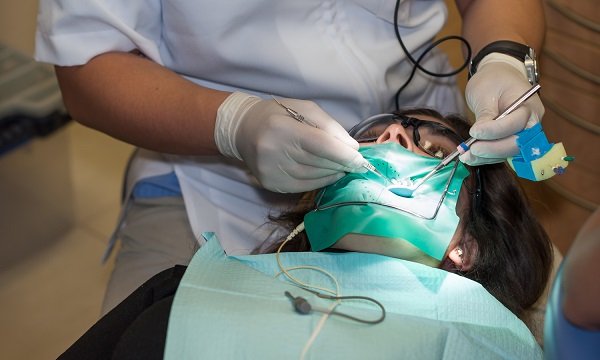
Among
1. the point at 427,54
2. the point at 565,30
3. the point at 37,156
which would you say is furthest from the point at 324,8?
the point at 37,156

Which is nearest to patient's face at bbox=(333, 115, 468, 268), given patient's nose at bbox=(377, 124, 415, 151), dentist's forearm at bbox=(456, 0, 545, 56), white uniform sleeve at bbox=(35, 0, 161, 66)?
patient's nose at bbox=(377, 124, 415, 151)

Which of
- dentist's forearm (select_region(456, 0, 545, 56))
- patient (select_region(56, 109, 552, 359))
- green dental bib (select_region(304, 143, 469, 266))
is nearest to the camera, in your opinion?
patient (select_region(56, 109, 552, 359))

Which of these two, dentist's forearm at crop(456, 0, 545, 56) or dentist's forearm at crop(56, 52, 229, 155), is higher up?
dentist's forearm at crop(456, 0, 545, 56)

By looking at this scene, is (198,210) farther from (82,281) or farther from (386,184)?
(82,281)

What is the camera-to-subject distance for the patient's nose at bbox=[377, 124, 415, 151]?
1337 millimetres

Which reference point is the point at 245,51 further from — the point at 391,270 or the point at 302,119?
the point at 391,270

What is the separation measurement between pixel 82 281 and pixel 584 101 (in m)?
Answer: 1.64

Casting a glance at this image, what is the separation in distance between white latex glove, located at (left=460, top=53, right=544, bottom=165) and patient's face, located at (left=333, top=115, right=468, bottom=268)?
84 millimetres

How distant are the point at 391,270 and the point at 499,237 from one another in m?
0.30

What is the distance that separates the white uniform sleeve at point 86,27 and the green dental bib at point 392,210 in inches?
20.3

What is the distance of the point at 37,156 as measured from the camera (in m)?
2.35

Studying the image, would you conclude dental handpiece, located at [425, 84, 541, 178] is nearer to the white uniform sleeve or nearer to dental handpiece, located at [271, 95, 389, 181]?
dental handpiece, located at [271, 95, 389, 181]

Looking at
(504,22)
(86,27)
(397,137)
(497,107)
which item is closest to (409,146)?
(397,137)

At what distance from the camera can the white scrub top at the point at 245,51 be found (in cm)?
137
